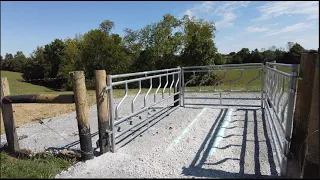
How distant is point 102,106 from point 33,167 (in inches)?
42.7

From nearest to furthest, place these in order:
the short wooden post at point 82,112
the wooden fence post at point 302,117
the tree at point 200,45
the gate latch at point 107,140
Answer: the wooden fence post at point 302,117, the short wooden post at point 82,112, the gate latch at point 107,140, the tree at point 200,45

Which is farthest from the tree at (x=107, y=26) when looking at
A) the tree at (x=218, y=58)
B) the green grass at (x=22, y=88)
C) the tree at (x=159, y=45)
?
the tree at (x=218, y=58)

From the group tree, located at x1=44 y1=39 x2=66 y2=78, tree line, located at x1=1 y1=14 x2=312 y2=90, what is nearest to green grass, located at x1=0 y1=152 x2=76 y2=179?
tree line, located at x1=1 y1=14 x2=312 y2=90

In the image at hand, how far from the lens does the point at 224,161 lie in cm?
313

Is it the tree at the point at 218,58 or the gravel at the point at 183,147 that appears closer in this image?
the gravel at the point at 183,147

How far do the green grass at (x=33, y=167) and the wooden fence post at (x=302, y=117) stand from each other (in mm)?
2590

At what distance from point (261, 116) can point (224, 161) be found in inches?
114

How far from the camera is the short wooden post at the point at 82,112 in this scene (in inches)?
122

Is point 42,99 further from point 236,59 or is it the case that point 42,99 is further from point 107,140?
point 236,59

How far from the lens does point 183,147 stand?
3.69 m

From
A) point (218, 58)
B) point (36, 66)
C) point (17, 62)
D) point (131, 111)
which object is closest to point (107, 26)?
point (218, 58)

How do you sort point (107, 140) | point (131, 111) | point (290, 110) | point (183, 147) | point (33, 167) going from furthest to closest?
point (131, 111)
point (183, 147)
point (107, 140)
point (33, 167)
point (290, 110)

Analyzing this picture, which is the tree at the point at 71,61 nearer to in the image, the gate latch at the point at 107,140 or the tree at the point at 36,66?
the tree at the point at 36,66

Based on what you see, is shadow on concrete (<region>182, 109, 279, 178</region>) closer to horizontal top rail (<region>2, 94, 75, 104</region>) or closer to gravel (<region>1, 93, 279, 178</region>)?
gravel (<region>1, 93, 279, 178</region>)
